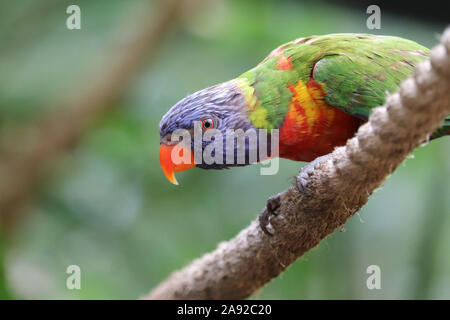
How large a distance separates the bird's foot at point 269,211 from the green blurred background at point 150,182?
1.51 meters

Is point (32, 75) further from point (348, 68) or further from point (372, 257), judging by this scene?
point (372, 257)

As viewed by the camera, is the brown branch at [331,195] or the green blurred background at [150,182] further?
the green blurred background at [150,182]

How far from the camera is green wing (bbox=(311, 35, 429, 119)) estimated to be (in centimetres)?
206

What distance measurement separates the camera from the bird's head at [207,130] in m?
2.21

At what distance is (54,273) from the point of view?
395 centimetres

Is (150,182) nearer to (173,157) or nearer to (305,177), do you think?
(173,157)

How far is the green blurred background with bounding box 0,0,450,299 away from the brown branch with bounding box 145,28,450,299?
109 centimetres
